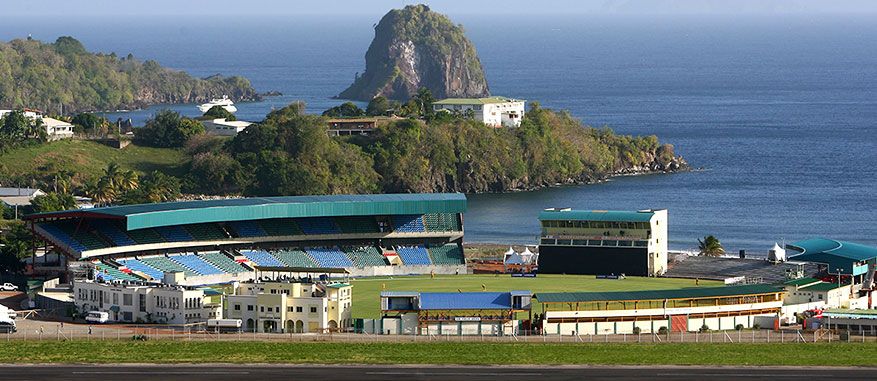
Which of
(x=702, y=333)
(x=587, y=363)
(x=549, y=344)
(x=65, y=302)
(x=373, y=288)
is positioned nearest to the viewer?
(x=587, y=363)

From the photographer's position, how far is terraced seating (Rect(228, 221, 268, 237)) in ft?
446

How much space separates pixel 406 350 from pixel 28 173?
374ft

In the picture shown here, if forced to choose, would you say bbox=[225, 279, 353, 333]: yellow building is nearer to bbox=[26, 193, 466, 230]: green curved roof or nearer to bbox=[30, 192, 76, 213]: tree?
bbox=[26, 193, 466, 230]: green curved roof

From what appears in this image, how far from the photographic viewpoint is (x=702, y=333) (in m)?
101

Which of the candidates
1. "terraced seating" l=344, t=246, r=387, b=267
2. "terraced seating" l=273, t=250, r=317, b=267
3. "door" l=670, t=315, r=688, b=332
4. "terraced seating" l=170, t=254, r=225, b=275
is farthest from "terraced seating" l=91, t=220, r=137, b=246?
"door" l=670, t=315, r=688, b=332

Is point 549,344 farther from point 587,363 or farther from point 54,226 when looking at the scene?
point 54,226

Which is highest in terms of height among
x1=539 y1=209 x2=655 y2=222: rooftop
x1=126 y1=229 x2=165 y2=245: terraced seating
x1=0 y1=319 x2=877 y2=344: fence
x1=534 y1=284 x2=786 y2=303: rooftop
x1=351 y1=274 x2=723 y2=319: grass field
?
x1=539 y1=209 x2=655 y2=222: rooftop

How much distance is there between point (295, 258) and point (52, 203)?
32.7 m

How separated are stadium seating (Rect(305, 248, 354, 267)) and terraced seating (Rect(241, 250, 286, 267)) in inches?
151

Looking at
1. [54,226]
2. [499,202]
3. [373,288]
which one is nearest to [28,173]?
[499,202]

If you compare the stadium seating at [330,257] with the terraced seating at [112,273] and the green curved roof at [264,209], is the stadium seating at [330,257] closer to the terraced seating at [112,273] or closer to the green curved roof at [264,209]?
the green curved roof at [264,209]

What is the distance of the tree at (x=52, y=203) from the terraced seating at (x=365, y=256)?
32.5m

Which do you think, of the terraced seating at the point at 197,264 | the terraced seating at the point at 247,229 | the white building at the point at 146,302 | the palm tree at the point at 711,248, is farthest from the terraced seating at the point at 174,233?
the palm tree at the point at 711,248

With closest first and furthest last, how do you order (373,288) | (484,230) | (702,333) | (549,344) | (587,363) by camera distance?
1. (587,363)
2. (549,344)
3. (702,333)
4. (373,288)
5. (484,230)
